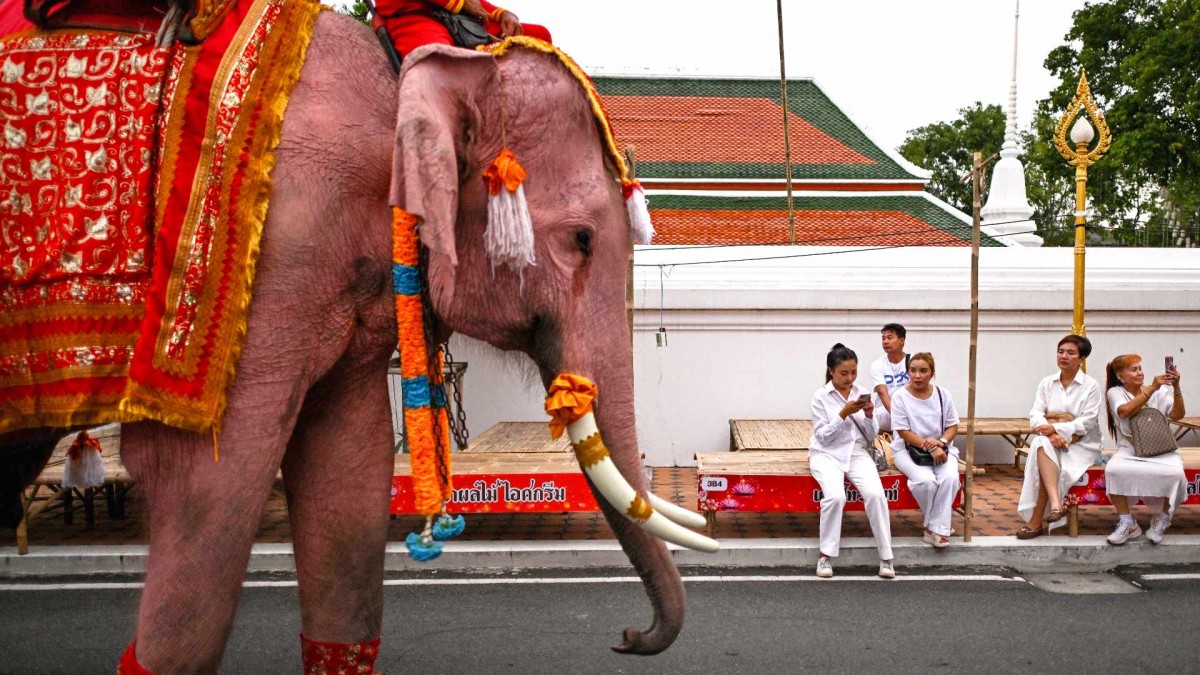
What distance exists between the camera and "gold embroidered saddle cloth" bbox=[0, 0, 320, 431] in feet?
6.42

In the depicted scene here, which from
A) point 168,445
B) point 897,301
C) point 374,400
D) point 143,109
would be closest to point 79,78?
point 143,109

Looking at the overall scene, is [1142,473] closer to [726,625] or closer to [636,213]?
[726,625]

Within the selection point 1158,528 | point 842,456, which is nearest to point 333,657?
point 842,456

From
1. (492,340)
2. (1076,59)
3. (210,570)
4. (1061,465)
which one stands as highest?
(1076,59)

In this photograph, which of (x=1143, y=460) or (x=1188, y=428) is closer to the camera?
(x=1143, y=460)

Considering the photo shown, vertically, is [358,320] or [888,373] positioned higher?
[358,320]

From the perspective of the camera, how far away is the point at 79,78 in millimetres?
2035

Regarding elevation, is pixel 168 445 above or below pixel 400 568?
above

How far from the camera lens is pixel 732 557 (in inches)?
269

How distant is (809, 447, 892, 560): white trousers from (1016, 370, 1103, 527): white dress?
110cm

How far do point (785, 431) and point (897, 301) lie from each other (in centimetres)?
184

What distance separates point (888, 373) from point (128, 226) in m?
6.46

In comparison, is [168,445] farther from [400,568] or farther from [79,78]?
[400,568]

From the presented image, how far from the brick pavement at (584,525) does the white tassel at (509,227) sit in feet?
17.5
